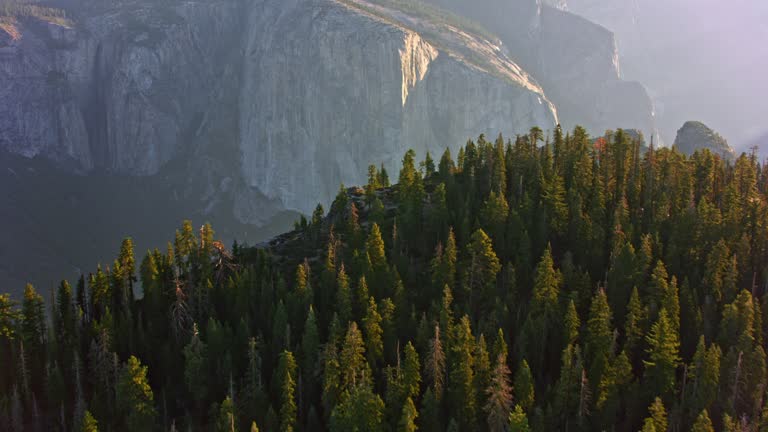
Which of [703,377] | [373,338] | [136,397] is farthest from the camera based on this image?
[373,338]

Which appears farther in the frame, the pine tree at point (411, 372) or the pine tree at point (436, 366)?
the pine tree at point (411, 372)

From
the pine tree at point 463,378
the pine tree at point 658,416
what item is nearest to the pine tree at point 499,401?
the pine tree at point 463,378

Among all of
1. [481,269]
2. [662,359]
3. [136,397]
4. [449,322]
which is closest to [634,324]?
[662,359]

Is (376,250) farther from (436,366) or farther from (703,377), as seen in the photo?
(703,377)

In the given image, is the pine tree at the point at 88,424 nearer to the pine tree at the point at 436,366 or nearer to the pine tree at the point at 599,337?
the pine tree at the point at 436,366

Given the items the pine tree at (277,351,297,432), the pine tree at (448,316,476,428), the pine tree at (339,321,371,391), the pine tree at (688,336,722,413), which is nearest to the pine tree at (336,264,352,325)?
the pine tree at (339,321,371,391)
